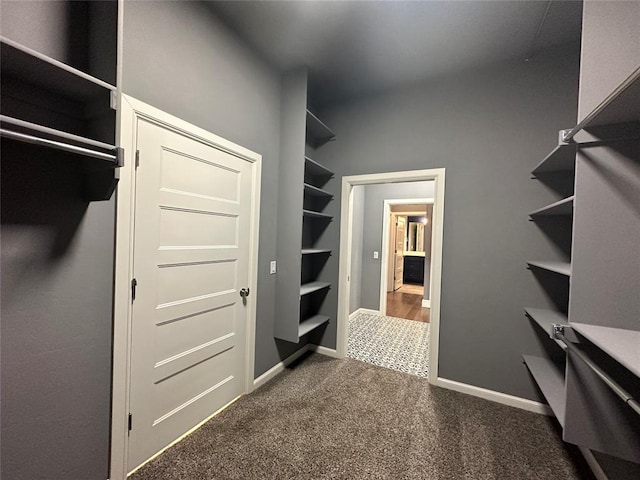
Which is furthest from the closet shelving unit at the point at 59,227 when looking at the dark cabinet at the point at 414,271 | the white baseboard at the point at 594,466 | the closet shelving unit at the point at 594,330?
the dark cabinet at the point at 414,271

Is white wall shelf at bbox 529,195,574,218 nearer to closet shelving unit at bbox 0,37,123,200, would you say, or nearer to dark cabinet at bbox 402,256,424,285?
closet shelving unit at bbox 0,37,123,200

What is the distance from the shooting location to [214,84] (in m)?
1.87

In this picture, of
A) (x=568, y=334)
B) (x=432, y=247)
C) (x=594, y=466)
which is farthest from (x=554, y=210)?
(x=594, y=466)

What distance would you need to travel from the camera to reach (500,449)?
1.73 m

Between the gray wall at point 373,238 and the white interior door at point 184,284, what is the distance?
123 inches

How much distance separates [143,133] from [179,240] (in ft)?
2.14

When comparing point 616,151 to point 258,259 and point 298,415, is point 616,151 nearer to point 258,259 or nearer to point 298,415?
point 258,259

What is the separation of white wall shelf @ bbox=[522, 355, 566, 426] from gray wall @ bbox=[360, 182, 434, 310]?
2.81 metres

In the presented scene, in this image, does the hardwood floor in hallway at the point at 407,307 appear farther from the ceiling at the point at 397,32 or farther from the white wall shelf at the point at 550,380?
the ceiling at the point at 397,32

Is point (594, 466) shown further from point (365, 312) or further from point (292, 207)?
point (365, 312)

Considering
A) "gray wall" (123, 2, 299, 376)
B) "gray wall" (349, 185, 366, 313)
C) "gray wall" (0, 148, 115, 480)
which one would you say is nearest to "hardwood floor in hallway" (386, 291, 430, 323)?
"gray wall" (349, 185, 366, 313)

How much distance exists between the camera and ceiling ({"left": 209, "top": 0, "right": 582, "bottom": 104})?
5.79 ft

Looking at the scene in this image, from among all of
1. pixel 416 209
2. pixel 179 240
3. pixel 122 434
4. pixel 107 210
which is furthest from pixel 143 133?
pixel 416 209

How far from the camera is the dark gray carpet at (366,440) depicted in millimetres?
1537
